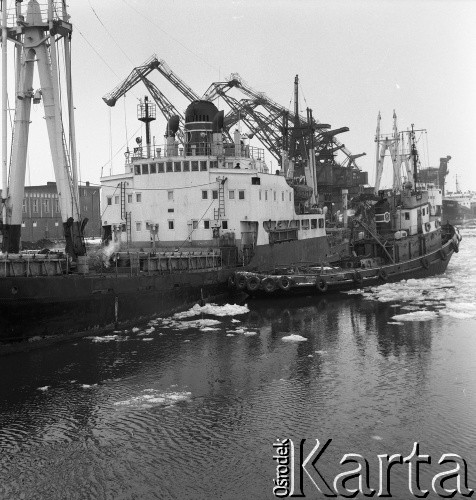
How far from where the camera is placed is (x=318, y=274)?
1195 inches

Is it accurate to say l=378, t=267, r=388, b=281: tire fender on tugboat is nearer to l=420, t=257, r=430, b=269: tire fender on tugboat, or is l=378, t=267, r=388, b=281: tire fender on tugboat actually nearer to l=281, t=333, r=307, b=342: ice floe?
l=420, t=257, r=430, b=269: tire fender on tugboat

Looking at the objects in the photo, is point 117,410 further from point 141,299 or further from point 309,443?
point 141,299

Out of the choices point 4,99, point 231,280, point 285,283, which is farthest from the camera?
point 285,283

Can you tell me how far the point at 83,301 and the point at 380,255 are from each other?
2397cm

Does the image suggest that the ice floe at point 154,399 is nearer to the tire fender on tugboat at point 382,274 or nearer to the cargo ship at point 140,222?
the cargo ship at point 140,222

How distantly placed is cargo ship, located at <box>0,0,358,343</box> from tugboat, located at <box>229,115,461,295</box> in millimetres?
1233

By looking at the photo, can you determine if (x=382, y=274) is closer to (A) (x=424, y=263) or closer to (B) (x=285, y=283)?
(A) (x=424, y=263)

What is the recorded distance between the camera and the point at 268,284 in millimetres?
27953

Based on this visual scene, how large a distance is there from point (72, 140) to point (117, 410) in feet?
38.6

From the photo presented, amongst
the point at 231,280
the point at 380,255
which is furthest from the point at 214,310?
the point at 380,255

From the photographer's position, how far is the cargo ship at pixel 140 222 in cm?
1928

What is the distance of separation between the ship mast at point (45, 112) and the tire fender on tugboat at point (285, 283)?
435 inches

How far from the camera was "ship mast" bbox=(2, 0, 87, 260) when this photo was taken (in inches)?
822

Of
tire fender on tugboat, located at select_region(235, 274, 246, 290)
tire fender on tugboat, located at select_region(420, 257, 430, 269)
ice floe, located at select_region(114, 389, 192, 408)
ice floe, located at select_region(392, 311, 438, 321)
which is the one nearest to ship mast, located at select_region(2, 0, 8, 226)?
ice floe, located at select_region(114, 389, 192, 408)
